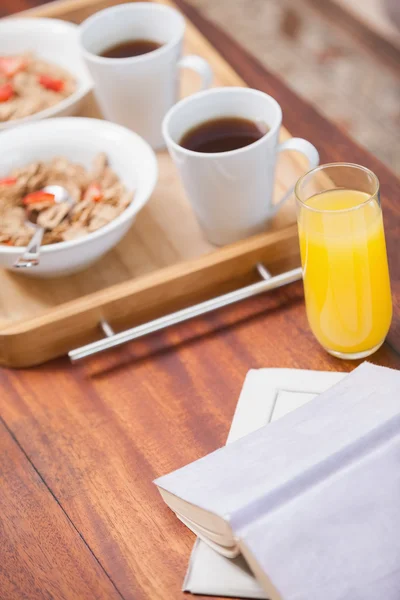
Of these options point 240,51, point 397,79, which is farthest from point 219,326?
point 397,79

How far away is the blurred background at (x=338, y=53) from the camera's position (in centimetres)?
238

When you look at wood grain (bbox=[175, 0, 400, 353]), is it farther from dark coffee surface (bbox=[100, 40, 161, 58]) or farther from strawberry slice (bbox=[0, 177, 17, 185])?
strawberry slice (bbox=[0, 177, 17, 185])

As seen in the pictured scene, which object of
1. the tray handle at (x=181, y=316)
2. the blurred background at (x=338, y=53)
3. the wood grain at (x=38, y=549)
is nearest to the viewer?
the wood grain at (x=38, y=549)

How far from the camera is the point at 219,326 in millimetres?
923

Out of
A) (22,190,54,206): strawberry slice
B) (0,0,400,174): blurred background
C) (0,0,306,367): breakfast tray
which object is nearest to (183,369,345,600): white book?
(0,0,306,367): breakfast tray

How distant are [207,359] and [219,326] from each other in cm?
5

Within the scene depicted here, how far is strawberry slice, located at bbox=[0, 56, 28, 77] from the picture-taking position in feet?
4.32

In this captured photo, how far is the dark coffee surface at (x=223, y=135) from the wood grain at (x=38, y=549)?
1.39ft

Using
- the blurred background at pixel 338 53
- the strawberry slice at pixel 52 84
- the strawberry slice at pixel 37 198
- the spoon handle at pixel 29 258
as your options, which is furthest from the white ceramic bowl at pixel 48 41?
the blurred background at pixel 338 53

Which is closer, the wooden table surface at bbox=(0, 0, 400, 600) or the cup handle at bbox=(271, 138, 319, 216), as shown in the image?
the wooden table surface at bbox=(0, 0, 400, 600)

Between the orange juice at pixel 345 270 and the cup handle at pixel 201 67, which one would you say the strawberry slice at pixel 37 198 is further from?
the orange juice at pixel 345 270

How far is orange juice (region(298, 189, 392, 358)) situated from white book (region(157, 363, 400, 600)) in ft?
0.30

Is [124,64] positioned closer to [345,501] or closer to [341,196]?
[341,196]

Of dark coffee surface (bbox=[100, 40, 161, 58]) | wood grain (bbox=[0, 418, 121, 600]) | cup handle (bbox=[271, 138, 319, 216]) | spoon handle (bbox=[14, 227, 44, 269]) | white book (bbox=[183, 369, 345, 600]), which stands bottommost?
wood grain (bbox=[0, 418, 121, 600])
